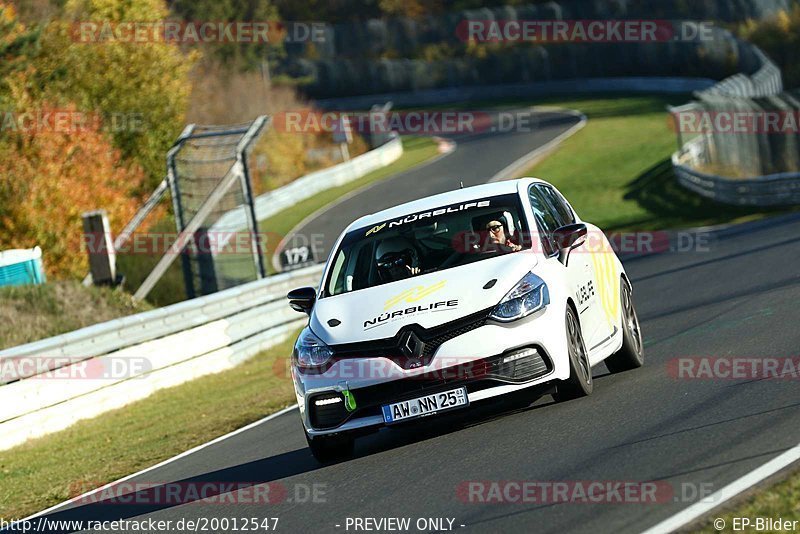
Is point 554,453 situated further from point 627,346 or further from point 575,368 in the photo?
point 627,346

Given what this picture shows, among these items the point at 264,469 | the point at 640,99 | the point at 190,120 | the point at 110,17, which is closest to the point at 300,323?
the point at 264,469

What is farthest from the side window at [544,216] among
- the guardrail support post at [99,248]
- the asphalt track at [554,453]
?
the guardrail support post at [99,248]

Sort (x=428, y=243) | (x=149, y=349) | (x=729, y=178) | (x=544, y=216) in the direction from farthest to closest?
(x=729, y=178), (x=149, y=349), (x=544, y=216), (x=428, y=243)

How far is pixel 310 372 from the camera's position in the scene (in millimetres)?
8891

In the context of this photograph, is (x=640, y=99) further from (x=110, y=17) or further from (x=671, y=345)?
(x=671, y=345)

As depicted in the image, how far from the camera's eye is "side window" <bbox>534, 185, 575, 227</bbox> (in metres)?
10.8

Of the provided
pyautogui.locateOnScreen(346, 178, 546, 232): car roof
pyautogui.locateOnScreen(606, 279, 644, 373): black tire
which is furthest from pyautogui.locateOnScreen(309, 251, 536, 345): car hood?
pyautogui.locateOnScreen(606, 279, 644, 373): black tire

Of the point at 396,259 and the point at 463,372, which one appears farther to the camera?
the point at 396,259

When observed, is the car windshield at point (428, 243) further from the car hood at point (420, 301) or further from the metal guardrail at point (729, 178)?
the metal guardrail at point (729, 178)

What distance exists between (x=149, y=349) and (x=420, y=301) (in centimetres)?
809

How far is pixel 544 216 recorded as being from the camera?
1024 cm

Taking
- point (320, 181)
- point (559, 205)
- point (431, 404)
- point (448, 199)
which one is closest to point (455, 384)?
point (431, 404)

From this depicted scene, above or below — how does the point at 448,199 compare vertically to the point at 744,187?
above

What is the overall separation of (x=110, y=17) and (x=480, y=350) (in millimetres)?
41534
